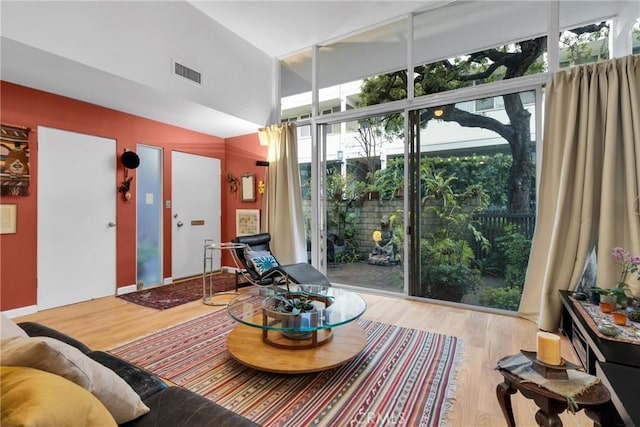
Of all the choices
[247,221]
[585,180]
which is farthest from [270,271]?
[585,180]

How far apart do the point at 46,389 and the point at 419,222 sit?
3.60 meters

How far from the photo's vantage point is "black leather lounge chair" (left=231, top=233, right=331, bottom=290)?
11.3ft

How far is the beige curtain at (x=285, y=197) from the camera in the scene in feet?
15.0

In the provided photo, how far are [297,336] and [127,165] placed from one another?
11.1 feet

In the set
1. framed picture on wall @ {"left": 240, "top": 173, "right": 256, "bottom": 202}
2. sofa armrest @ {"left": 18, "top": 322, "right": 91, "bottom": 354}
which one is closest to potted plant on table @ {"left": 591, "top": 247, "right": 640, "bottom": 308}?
sofa armrest @ {"left": 18, "top": 322, "right": 91, "bottom": 354}

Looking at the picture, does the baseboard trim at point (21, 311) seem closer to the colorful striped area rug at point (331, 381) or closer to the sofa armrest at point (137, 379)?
the colorful striped area rug at point (331, 381)

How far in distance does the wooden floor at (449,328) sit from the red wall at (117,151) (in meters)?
0.45

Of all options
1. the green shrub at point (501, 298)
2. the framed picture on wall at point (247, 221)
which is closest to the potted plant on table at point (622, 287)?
the green shrub at point (501, 298)

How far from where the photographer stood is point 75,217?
11.9 feet

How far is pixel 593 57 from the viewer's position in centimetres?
289

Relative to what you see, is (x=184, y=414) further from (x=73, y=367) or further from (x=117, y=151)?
(x=117, y=151)

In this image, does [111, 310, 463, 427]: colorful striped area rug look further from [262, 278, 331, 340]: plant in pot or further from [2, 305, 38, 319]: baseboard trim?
[2, 305, 38, 319]: baseboard trim

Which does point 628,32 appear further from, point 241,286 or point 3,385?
point 241,286

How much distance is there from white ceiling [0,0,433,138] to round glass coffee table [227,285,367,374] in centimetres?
261
